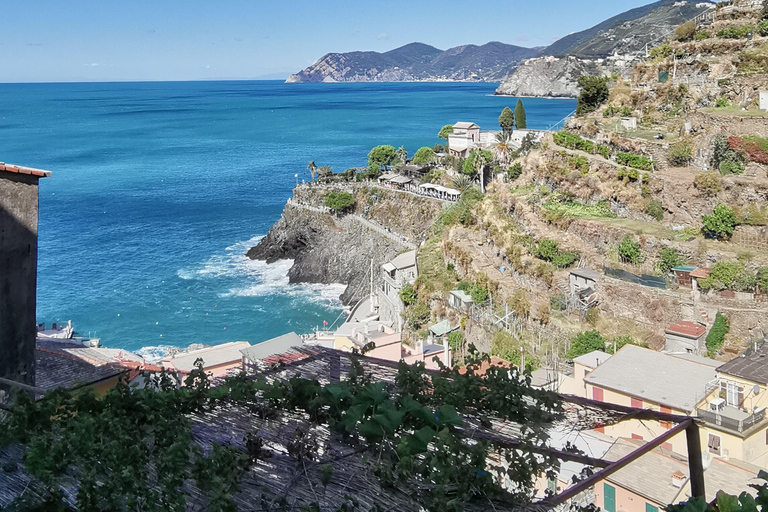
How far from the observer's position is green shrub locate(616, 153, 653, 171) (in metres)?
22.8

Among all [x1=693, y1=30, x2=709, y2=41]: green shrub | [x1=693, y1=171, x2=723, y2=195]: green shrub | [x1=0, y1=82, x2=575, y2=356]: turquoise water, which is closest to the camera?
[x1=693, y1=171, x2=723, y2=195]: green shrub

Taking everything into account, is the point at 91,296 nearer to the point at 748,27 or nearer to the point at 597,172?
the point at 597,172

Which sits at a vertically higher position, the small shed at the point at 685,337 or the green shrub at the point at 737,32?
the green shrub at the point at 737,32

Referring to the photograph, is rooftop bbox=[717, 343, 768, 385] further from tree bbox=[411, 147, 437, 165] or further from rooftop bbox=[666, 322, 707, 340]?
tree bbox=[411, 147, 437, 165]

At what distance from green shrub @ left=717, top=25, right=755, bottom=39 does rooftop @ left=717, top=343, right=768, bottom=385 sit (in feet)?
57.8

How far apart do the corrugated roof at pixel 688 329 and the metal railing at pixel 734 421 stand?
197 inches

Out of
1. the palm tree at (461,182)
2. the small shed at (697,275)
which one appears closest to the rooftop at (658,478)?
the small shed at (697,275)

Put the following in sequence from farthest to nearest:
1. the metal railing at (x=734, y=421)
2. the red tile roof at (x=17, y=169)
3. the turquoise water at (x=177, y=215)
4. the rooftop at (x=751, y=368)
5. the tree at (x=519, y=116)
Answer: the tree at (x=519, y=116) < the turquoise water at (x=177, y=215) < the rooftop at (x=751, y=368) < the metal railing at (x=734, y=421) < the red tile roof at (x=17, y=169)

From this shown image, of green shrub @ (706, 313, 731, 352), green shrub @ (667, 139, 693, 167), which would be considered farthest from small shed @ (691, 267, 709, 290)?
green shrub @ (667, 139, 693, 167)

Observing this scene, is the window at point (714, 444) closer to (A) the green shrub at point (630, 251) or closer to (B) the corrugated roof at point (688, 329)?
(B) the corrugated roof at point (688, 329)

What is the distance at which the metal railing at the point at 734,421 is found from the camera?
1205 centimetres

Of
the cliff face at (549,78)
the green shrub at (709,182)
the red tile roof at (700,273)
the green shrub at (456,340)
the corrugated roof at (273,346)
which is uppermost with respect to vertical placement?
the cliff face at (549,78)

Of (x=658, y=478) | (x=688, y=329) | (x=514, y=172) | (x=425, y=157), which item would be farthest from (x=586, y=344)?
(x=425, y=157)

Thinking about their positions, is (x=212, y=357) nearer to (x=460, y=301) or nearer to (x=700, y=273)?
(x=460, y=301)
